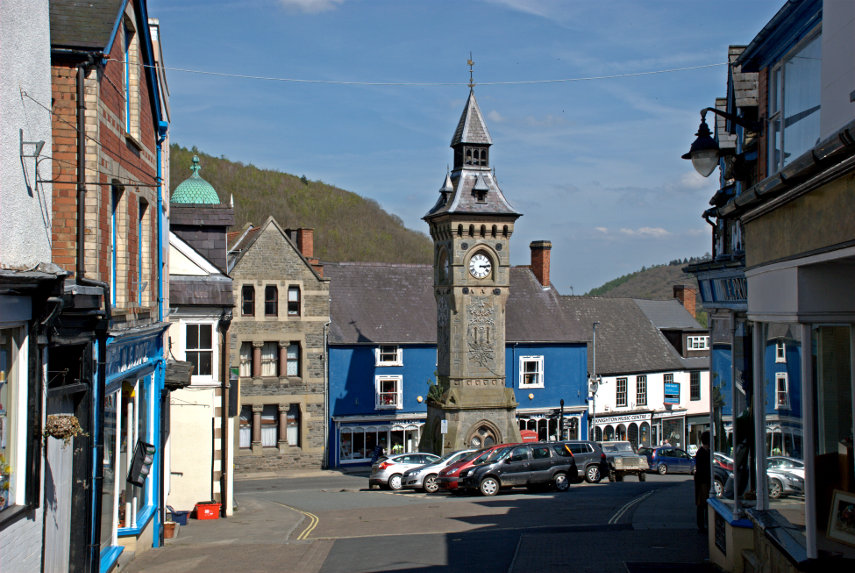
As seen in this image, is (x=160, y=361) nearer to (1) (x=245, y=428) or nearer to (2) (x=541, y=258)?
(1) (x=245, y=428)

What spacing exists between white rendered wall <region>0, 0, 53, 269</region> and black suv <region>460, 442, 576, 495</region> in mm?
20402

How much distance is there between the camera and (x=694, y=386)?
54.9 metres

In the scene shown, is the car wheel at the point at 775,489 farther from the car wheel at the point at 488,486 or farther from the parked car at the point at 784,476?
the car wheel at the point at 488,486

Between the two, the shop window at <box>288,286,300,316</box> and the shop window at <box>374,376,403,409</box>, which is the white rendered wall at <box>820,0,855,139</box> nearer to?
the shop window at <box>288,286,300,316</box>

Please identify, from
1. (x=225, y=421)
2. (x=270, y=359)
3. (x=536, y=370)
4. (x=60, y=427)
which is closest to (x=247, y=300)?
(x=270, y=359)

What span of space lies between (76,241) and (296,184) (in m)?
121

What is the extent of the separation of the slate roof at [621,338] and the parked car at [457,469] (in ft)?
69.1

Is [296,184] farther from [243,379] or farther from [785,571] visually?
[785,571]

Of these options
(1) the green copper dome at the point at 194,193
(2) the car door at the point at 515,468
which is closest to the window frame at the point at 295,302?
(1) the green copper dome at the point at 194,193

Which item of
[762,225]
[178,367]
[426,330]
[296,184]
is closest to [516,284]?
[426,330]

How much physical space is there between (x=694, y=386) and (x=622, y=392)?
223 inches

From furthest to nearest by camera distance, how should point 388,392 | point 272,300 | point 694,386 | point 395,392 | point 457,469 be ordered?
point 694,386 → point 395,392 → point 388,392 → point 272,300 → point 457,469

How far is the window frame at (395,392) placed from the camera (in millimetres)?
45594

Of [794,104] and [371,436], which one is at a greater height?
[794,104]
